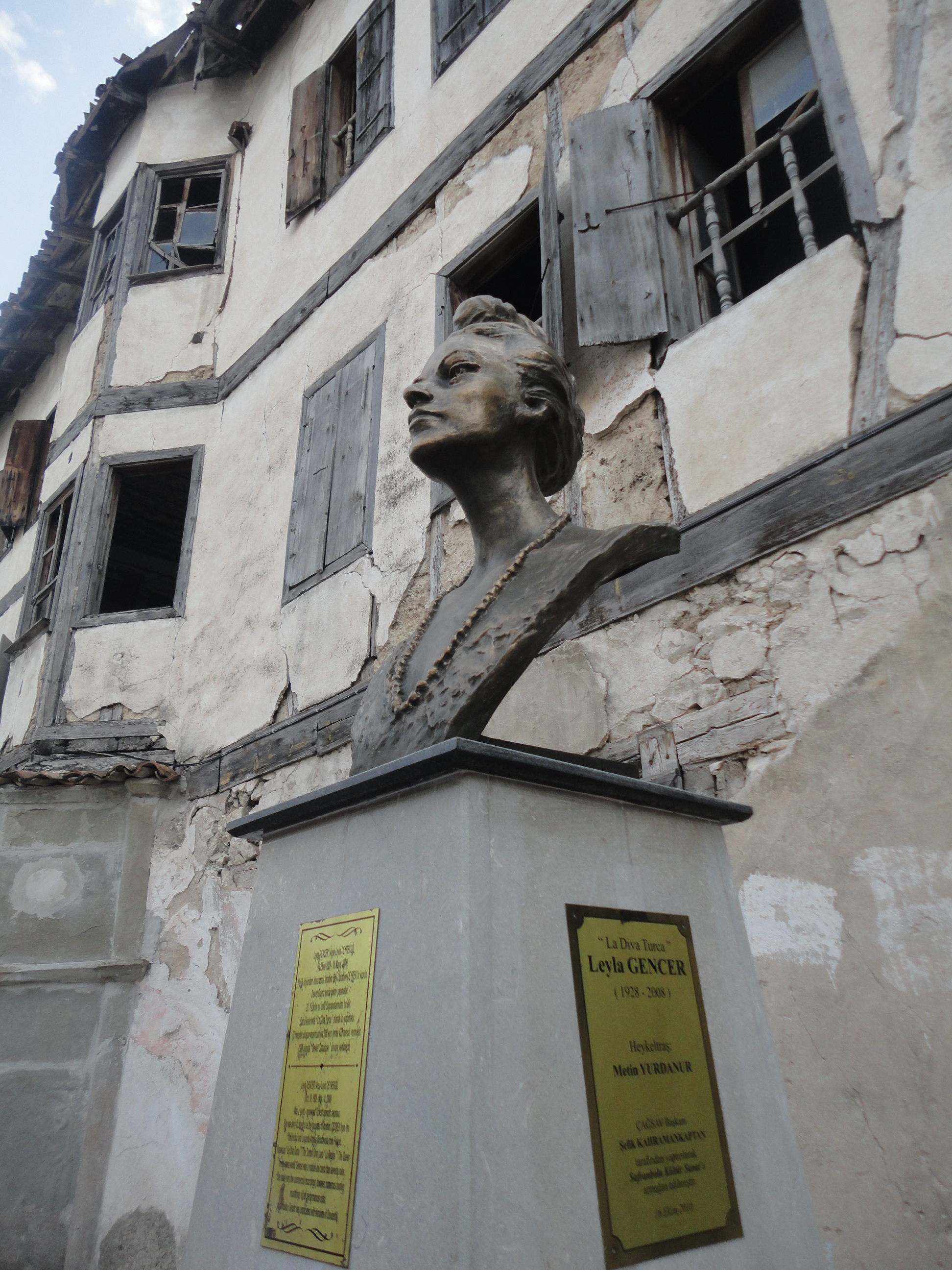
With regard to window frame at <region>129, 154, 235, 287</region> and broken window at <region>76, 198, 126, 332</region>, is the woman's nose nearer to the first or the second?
window frame at <region>129, 154, 235, 287</region>

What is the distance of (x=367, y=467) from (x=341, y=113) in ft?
11.7

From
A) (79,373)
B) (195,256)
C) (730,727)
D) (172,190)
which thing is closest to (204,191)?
(172,190)

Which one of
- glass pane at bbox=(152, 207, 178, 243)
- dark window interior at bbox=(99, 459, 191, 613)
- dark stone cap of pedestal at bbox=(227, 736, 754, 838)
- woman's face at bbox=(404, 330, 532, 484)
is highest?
glass pane at bbox=(152, 207, 178, 243)

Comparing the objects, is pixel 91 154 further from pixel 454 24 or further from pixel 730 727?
pixel 730 727

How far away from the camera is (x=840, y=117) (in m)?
3.00

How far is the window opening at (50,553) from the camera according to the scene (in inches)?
275

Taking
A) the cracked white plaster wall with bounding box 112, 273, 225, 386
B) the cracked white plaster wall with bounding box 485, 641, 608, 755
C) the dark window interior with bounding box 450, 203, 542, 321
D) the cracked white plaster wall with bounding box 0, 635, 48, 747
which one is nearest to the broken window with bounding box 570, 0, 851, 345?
the dark window interior with bounding box 450, 203, 542, 321

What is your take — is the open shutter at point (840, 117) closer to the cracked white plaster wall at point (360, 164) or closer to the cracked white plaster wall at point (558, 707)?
the cracked white plaster wall at point (360, 164)

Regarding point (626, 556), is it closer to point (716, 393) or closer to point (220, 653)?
point (716, 393)

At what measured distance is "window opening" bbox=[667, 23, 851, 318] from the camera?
3283 mm

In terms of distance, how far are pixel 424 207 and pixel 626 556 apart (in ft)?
12.7

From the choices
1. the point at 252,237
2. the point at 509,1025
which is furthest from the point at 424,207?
the point at 509,1025

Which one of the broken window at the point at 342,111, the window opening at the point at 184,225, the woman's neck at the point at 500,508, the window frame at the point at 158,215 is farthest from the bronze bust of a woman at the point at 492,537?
the window opening at the point at 184,225

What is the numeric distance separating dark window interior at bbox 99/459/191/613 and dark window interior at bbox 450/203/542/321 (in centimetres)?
343
